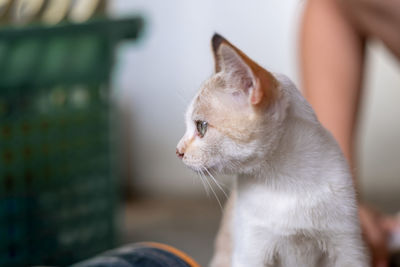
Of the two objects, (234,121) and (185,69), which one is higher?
(185,69)

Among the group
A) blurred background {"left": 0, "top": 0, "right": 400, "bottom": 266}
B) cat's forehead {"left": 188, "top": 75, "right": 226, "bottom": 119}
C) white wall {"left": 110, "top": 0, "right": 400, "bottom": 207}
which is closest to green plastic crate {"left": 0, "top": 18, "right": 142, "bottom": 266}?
blurred background {"left": 0, "top": 0, "right": 400, "bottom": 266}

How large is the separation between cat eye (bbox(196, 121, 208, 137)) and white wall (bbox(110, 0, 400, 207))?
1.22 metres

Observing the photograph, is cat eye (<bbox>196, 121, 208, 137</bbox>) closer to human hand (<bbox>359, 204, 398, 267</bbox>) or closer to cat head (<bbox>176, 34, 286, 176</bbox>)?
cat head (<bbox>176, 34, 286, 176</bbox>)

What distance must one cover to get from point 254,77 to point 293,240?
17cm

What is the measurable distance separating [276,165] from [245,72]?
103 millimetres

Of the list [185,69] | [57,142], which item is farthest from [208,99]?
[185,69]

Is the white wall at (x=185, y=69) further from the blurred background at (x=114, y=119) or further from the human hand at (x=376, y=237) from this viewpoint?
the human hand at (x=376, y=237)

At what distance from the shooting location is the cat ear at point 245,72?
1.76 feet

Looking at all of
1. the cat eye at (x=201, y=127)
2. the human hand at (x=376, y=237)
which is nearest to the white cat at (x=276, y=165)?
the cat eye at (x=201, y=127)

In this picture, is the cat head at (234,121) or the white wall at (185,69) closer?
the cat head at (234,121)

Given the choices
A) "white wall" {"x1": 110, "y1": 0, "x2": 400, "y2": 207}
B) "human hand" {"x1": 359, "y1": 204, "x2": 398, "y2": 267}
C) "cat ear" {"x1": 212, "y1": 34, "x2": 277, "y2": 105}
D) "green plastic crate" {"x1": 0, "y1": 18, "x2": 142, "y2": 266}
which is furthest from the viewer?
"white wall" {"x1": 110, "y1": 0, "x2": 400, "y2": 207}

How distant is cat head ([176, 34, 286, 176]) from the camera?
56cm

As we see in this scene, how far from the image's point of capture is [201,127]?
602 mm

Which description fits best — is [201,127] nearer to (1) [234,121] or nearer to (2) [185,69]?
(1) [234,121]
